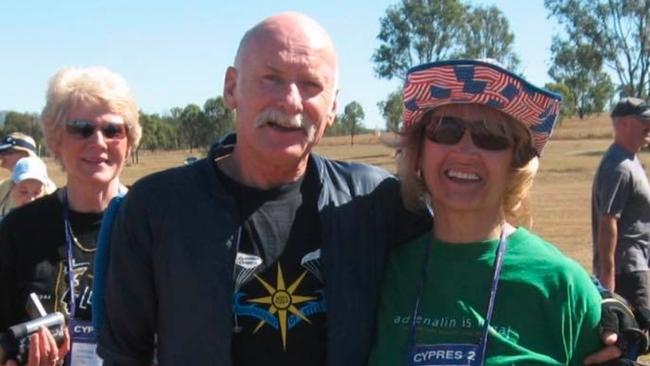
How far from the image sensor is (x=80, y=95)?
3.52 metres

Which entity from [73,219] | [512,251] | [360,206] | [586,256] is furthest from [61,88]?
[586,256]

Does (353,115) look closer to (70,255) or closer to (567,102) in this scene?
Result: (567,102)

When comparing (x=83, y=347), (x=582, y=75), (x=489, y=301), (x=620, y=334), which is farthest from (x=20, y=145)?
(x=582, y=75)

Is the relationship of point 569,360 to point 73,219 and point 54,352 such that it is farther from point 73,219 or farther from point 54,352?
point 73,219

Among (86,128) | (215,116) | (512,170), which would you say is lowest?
(215,116)

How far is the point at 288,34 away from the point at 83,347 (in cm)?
157

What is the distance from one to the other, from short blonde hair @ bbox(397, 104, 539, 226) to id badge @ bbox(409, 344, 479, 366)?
489mm

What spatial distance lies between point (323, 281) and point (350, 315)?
0.13 metres

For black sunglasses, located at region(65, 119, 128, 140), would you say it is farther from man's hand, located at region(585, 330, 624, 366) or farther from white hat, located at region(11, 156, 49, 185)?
white hat, located at region(11, 156, 49, 185)

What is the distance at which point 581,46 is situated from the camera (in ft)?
170

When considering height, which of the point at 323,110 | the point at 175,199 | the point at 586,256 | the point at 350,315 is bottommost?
the point at 586,256

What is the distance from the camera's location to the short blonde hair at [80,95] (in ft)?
11.6

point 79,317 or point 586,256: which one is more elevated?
point 79,317

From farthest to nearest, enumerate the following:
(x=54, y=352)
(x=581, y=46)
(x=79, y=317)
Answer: (x=581, y=46) → (x=79, y=317) → (x=54, y=352)
